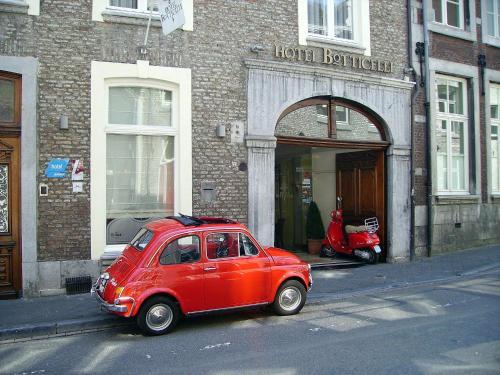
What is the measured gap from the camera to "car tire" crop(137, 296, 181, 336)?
251 inches

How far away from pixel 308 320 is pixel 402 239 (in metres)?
6.05

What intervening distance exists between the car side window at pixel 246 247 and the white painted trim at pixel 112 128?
2906mm

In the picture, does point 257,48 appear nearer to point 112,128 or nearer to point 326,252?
point 112,128

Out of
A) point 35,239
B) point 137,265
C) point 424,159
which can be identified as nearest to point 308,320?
point 137,265

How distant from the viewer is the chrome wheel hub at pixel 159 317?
21.1ft

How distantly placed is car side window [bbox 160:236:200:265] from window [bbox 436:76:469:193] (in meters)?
8.91

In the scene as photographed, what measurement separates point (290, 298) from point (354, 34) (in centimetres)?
774

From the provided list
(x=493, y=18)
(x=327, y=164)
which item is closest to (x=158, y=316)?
(x=327, y=164)

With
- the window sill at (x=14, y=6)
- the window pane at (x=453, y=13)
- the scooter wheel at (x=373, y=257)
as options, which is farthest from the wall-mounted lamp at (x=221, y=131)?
the window pane at (x=453, y=13)

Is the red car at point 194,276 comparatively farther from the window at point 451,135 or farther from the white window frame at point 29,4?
the window at point 451,135

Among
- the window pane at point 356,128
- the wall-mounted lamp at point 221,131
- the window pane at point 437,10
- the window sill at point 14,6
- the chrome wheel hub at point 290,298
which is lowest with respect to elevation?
the chrome wheel hub at point 290,298

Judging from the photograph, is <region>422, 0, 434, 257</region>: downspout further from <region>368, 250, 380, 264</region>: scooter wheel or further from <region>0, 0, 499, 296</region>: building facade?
<region>368, 250, 380, 264</region>: scooter wheel

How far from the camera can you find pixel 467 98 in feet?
46.1

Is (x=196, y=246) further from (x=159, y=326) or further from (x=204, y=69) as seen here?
(x=204, y=69)
